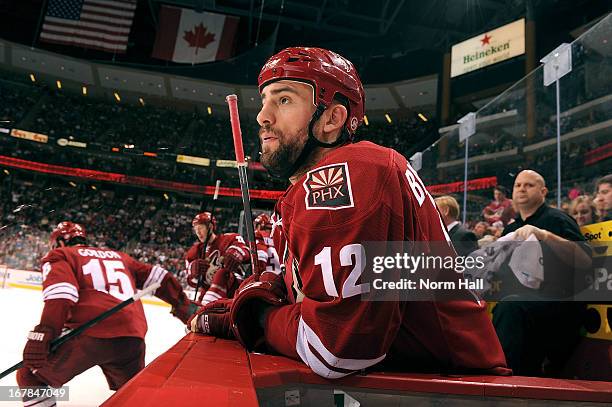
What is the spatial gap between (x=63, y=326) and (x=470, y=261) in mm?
2220

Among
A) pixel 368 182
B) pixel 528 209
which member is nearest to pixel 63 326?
pixel 368 182

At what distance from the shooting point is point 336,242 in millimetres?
869

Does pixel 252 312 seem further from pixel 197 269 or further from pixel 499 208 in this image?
pixel 197 269

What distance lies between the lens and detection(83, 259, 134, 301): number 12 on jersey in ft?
9.60

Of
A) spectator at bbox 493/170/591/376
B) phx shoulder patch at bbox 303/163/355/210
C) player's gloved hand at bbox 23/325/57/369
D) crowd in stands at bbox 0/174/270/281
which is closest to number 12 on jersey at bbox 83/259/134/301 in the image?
player's gloved hand at bbox 23/325/57/369

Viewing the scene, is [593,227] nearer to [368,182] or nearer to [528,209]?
[528,209]

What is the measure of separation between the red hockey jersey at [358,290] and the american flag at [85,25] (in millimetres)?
14792

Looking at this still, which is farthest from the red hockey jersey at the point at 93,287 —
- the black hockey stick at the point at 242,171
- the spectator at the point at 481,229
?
the spectator at the point at 481,229

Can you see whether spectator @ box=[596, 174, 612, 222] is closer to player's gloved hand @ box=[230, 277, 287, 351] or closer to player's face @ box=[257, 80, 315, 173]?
player's face @ box=[257, 80, 315, 173]

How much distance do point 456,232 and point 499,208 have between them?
610 mm

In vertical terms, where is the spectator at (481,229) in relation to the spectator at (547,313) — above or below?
above

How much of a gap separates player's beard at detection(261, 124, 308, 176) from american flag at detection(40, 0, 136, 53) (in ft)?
47.3

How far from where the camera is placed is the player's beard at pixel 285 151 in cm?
127

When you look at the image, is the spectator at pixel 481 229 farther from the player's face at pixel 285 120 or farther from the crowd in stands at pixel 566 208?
the player's face at pixel 285 120
